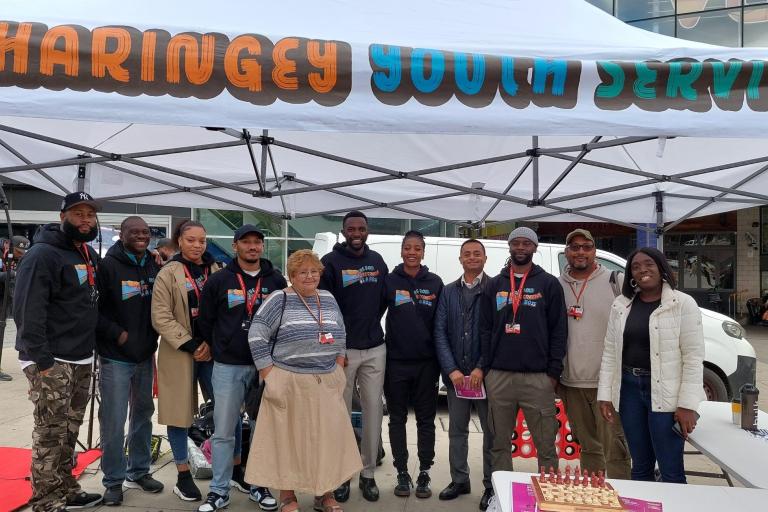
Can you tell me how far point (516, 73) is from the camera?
83.5 inches

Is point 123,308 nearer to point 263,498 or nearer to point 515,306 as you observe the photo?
point 263,498

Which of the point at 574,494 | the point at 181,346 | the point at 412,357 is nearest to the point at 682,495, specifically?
the point at 574,494

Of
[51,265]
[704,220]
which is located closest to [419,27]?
[51,265]

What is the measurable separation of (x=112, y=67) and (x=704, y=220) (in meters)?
19.1

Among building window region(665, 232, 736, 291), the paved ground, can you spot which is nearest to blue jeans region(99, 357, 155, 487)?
the paved ground

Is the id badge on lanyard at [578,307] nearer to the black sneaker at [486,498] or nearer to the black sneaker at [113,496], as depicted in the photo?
the black sneaker at [486,498]

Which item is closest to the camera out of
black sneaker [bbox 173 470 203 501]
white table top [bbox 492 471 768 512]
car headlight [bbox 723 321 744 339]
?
white table top [bbox 492 471 768 512]

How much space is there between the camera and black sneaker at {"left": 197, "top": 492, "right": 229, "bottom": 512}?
380cm

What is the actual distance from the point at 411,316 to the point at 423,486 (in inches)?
51.9

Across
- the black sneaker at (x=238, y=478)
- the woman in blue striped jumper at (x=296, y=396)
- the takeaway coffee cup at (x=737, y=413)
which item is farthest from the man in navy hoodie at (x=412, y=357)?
the takeaway coffee cup at (x=737, y=413)

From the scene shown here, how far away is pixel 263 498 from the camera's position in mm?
4016

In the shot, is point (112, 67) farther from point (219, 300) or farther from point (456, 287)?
point (456, 287)

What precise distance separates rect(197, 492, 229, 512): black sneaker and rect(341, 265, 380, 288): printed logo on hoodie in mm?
1703

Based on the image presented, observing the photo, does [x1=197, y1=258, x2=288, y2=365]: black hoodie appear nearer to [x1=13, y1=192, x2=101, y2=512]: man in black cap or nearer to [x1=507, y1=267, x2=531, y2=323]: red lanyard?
[x1=13, y1=192, x2=101, y2=512]: man in black cap
